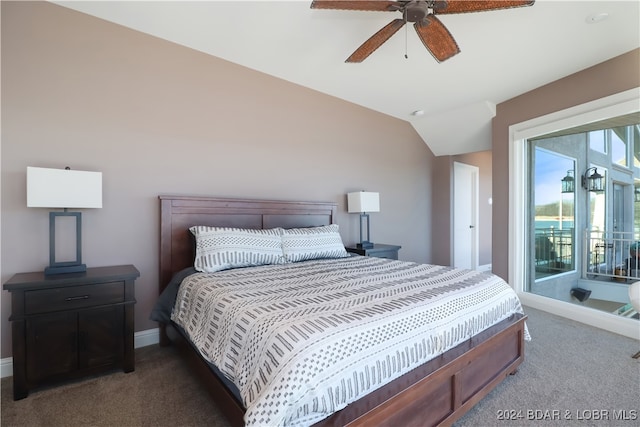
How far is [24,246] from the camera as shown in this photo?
217 centimetres

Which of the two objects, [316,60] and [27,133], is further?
[316,60]

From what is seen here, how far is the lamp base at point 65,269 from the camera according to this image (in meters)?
2.06

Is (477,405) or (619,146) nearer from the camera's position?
(477,405)

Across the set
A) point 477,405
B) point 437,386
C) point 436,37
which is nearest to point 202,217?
point 437,386

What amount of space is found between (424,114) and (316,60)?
2217mm

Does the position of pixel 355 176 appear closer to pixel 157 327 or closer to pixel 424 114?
pixel 424 114

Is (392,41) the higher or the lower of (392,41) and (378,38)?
the higher

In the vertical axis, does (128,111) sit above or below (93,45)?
below

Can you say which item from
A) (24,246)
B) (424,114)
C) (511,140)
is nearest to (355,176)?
(424,114)

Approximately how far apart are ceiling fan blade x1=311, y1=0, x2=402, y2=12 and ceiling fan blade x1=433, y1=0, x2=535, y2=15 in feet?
0.86

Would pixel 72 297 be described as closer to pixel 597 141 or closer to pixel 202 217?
pixel 202 217

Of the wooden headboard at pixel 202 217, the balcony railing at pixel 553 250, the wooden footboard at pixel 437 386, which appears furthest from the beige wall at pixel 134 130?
the balcony railing at pixel 553 250

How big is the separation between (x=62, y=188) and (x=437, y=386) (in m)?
2.65

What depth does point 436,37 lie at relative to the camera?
2.06 meters
